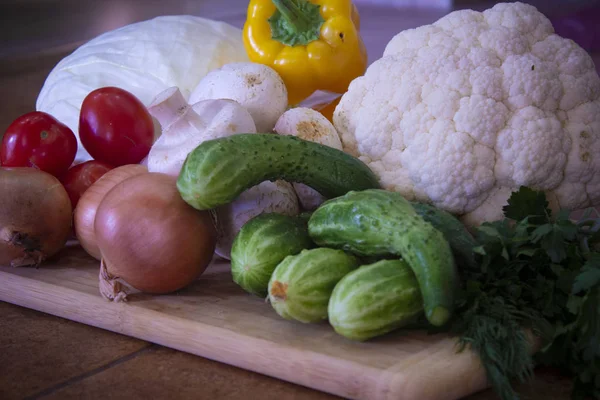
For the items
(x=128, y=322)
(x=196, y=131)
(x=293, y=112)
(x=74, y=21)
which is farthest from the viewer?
(x=74, y=21)

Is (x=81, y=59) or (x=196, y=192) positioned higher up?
(x=196, y=192)

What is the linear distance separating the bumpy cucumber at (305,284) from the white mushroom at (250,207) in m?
0.27

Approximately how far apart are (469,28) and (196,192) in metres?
0.73

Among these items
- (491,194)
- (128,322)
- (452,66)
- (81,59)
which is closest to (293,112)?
(452,66)

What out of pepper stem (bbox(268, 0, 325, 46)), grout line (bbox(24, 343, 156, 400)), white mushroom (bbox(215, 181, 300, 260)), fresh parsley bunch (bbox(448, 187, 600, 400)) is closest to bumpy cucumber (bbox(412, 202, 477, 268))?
fresh parsley bunch (bbox(448, 187, 600, 400))

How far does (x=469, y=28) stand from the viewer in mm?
1593

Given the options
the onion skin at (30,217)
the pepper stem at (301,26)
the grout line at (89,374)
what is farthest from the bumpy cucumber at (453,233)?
the pepper stem at (301,26)

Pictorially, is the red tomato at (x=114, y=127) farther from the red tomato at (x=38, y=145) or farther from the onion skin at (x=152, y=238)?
the onion skin at (x=152, y=238)

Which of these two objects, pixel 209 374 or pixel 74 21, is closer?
pixel 209 374

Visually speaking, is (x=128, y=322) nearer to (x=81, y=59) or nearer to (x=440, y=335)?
(x=440, y=335)

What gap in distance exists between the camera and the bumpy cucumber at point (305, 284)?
44.0 inches

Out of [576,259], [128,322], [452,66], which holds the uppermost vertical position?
[452,66]

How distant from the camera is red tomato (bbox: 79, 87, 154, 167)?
1.71m

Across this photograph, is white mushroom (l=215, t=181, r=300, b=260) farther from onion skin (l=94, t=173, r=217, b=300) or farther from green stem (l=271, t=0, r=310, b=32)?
green stem (l=271, t=0, r=310, b=32)
